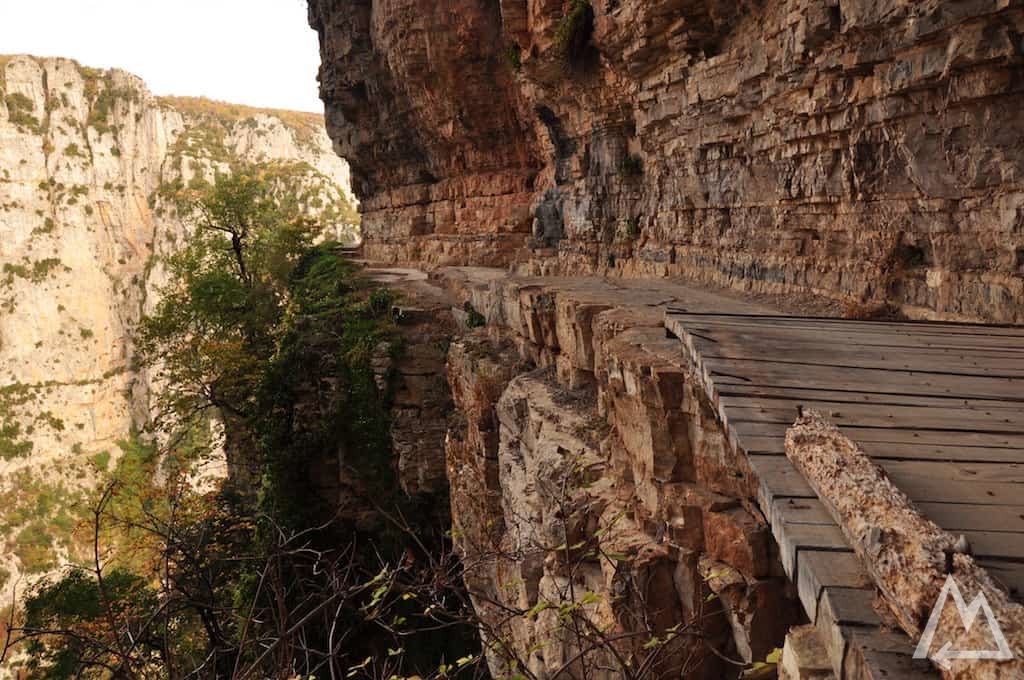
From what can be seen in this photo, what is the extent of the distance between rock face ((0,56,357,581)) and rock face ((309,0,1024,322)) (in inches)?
A: 1450

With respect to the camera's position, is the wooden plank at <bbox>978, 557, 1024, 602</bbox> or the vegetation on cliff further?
the vegetation on cliff

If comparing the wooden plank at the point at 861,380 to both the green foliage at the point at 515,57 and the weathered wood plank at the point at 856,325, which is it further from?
the green foliage at the point at 515,57

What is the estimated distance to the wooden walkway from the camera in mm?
1644

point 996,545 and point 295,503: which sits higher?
point 996,545

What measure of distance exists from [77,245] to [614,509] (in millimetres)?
61047

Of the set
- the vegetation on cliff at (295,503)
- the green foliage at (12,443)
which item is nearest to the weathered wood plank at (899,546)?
the vegetation on cliff at (295,503)

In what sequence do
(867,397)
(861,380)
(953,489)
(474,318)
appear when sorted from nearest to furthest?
(953,489) → (867,397) → (861,380) → (474,318)

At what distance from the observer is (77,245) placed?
52.0 meters

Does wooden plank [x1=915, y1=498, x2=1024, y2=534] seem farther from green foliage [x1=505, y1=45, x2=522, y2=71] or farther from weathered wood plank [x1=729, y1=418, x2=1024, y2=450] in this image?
green foliage [x1=505, y1=45, x2=522, y2=71]

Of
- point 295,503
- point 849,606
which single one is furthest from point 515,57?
point 849,606

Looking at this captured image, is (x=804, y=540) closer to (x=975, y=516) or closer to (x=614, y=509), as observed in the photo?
(x=975, y=516)

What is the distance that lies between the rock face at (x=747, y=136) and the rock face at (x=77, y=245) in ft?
121

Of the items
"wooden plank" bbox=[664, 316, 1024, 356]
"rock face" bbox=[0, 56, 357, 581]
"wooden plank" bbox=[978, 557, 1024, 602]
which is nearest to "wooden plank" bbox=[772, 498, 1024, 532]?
"wooden plank" bbox=[978, 557, 1024, 602]

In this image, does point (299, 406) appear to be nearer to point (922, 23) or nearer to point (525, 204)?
point (525, 204)
